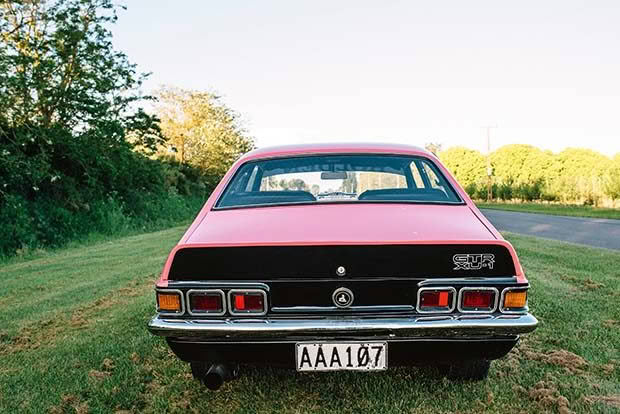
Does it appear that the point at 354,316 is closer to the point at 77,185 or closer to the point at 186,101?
the point at 77,185

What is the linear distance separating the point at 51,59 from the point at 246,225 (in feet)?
45.3

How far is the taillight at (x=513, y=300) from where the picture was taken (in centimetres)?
223

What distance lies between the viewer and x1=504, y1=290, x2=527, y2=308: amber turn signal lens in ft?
7.32

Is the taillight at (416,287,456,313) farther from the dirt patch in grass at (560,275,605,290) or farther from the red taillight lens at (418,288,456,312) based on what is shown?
the dirt patch in grass at (560,275,605,290)

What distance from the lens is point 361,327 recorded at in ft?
7.11

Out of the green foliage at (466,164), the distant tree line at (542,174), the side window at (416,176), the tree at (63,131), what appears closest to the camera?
the side window at (416,176)

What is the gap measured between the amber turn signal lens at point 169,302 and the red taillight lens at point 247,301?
26 cm

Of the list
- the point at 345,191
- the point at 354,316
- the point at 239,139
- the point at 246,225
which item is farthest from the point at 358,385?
the point at 239,139

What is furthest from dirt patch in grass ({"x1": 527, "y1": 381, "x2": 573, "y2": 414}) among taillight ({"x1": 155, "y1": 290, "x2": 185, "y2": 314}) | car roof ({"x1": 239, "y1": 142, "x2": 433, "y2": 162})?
taillight ({"x1": 155, "y1": 290, "x2": 185, "y2": 314})

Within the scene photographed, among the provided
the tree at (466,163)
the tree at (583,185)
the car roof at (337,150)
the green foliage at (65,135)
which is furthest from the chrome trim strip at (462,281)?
the tree at (466,163)

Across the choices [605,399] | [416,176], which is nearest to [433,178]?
[416,176]

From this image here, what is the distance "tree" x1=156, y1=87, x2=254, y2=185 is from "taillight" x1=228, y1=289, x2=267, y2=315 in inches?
1184

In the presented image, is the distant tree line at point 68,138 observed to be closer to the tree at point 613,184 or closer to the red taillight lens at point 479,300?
the red taillight lens at point 479,300

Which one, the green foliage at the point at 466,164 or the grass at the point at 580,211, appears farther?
the green foliage at the point at 466,164
